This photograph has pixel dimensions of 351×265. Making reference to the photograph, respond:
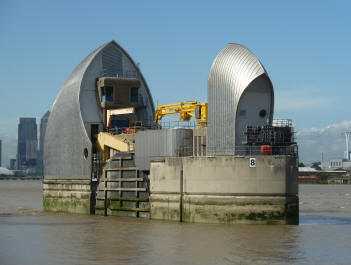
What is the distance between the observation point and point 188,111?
5378cm

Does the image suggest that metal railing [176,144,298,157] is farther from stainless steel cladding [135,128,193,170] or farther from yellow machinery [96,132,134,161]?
yellow machinery [96,132,134,161]

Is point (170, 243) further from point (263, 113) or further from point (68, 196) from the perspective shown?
point (68, 196)

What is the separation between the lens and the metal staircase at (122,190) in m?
47.9

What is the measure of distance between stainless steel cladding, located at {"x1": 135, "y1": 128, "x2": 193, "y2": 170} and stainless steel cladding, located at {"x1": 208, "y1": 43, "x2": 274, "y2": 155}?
7.28 ft

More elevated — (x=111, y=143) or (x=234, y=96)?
(x=234, y=96)

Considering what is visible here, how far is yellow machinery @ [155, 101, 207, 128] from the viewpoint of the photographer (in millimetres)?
49781

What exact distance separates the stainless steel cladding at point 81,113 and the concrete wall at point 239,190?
16263 millimetres

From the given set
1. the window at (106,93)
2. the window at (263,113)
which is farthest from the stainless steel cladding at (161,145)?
the window at (106,93)

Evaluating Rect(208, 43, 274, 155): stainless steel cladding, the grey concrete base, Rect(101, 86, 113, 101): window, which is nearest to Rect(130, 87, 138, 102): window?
Rect(101, 86, 113, 101): window

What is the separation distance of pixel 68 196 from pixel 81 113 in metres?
7.39

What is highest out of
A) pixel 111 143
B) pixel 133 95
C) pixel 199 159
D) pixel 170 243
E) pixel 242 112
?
pixel 133 95

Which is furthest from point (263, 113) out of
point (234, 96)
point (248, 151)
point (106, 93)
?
point (106, 93)

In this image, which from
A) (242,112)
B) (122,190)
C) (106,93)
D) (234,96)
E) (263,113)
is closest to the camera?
(234,96)

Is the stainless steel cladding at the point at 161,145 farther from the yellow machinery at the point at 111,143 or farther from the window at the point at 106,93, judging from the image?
the window at the point at 106,93
